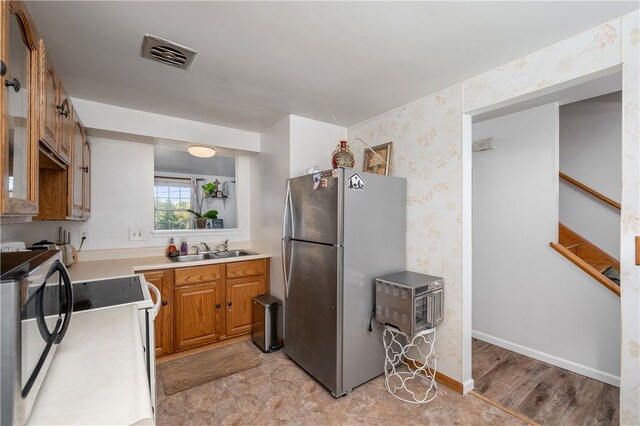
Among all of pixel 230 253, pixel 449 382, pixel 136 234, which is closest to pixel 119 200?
pixel 136 234

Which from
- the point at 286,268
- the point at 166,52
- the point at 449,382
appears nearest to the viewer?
the point at 166,52

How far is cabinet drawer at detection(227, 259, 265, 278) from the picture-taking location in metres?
2.93

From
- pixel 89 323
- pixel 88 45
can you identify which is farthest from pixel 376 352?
pixel 88 45

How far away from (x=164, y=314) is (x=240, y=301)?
27.7 inches

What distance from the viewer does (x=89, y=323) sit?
1255 millimetres

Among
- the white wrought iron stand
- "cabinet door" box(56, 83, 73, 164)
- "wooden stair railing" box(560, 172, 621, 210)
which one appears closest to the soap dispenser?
"cabinet door" box(56, 83, 73, 164)

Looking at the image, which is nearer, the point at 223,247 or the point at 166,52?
the point at 166,52

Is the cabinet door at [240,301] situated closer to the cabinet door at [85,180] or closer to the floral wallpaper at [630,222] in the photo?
the cabinet door at [85,180]

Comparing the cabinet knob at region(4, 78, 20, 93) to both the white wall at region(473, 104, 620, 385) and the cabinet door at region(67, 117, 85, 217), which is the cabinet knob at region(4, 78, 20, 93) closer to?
the cabinet door at region(67, 117, 85, 217)

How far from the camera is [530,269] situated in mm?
2713

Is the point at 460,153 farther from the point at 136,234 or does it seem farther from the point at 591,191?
the point at 136,234

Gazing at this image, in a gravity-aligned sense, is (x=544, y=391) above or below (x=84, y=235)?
below

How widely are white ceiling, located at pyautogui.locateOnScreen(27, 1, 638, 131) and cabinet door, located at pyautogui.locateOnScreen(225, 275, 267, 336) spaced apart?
1.77 metres

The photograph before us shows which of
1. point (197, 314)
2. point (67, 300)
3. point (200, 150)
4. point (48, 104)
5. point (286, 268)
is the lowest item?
point (197, 314)
